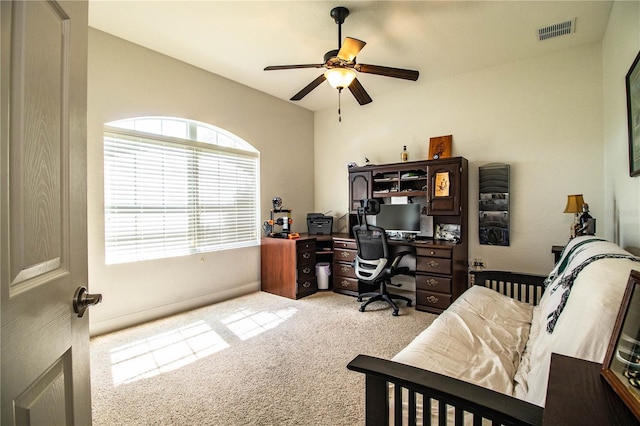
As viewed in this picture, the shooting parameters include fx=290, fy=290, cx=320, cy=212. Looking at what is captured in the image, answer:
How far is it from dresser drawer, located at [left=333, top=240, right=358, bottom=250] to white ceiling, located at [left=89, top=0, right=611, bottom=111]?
7.45ft

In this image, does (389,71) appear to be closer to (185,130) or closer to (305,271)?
(185,130)

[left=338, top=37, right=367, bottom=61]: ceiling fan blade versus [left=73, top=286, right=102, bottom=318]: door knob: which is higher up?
[left=338, top=37, right=367, bottom=61]: ceiling fan blade

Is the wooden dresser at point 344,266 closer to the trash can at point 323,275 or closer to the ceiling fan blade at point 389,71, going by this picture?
the trash can at point 323,275

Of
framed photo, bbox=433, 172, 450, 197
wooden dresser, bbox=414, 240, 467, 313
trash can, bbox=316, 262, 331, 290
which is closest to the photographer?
wooden dresser, bbox=414, 240, 467, 313

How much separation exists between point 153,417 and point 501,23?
4.11m

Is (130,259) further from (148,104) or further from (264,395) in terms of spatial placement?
(264,395)

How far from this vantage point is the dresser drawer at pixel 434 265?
10.9 ft

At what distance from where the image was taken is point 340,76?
8.21 ft

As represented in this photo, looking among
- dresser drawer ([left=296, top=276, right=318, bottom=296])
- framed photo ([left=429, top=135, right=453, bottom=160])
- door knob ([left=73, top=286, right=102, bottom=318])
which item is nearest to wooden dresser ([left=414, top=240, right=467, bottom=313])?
framed photo ([left=429, top=135, right=453, bottom=160])

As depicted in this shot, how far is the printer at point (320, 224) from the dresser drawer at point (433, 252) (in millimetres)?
1485

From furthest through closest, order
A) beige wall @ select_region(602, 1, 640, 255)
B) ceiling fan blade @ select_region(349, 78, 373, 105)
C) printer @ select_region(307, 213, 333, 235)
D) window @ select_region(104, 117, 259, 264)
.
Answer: printer @ select_region(307, 213, 333, 235), window @ select_region(104, 117, 259, 264), ceiling fan blade @ select_region(349, 78, 373, 105), beige wall @ select_region(602, 1, 640, 255)

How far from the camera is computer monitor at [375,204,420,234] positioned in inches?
154

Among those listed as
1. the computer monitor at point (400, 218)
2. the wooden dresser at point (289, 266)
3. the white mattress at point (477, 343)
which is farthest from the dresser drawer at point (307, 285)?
the white mattress at point (477, 343)

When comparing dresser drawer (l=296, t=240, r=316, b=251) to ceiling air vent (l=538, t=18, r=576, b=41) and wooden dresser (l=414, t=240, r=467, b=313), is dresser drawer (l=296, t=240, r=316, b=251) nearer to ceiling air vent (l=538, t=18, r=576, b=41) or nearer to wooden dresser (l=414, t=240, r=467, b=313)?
wooden dresser (l=414, t=240, r=467, b=313)
